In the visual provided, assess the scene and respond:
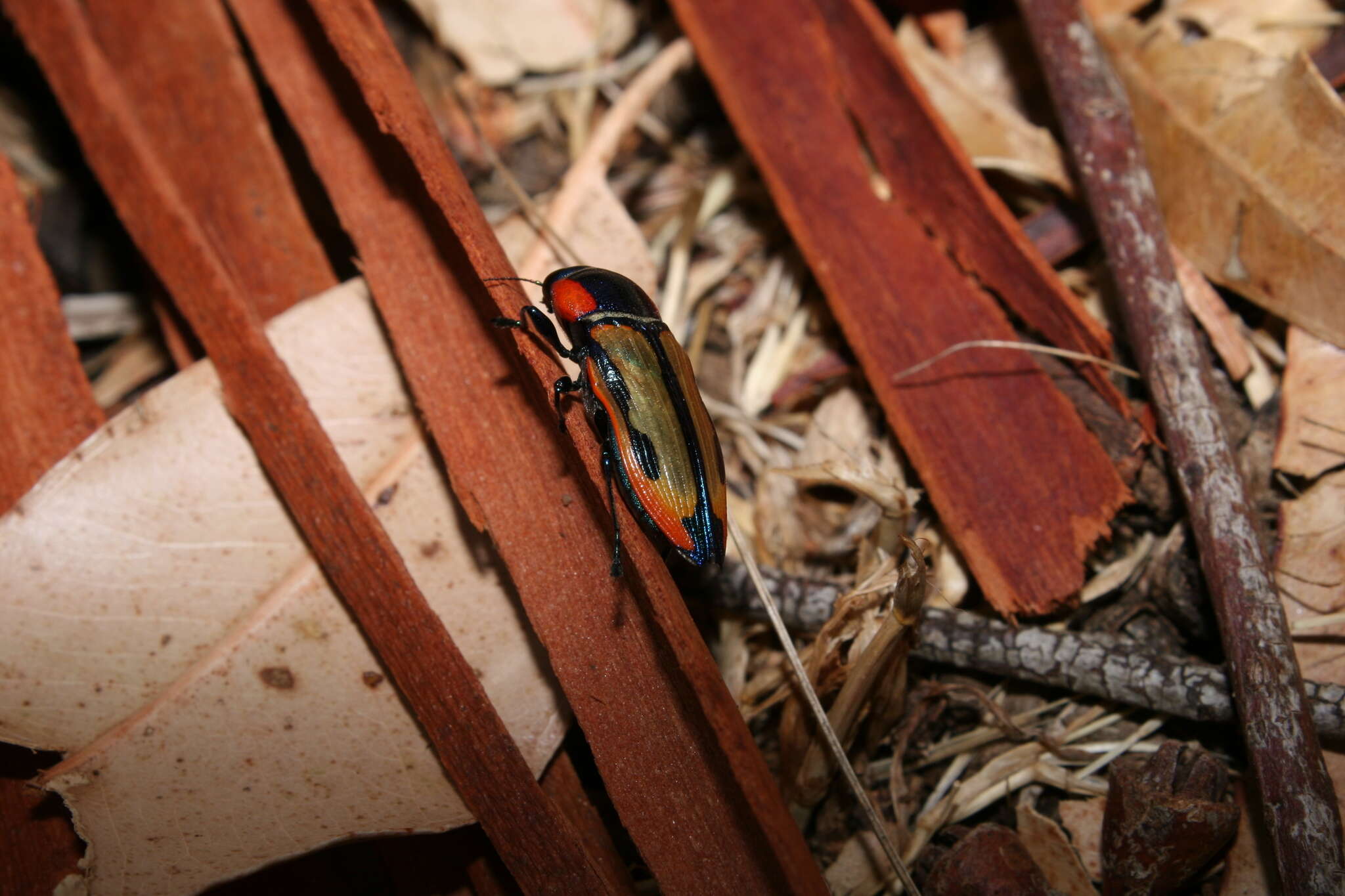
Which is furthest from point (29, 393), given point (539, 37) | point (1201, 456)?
point (1201, 456)

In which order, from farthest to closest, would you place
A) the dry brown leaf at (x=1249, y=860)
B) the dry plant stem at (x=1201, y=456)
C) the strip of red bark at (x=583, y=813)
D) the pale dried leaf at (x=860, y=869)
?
the pale dried leaf at (x=860, y=869) < the strip of red bark at (x=583, y=813) < the dry brown leaf at (x=1249, y=860) < the dry plant stem at (x=1201, y=456)

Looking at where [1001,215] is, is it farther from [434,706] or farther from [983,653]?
[434,706]

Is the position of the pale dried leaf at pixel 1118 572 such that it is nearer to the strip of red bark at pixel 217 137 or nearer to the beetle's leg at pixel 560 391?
the beetle's leg at pixel 560 391

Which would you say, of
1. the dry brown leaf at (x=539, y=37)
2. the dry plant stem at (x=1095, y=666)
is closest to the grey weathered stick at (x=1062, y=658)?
the dry plant stem at (x=1095, y=666)

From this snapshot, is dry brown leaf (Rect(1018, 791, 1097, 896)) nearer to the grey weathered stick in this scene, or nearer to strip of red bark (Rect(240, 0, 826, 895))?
the grey weathered stick

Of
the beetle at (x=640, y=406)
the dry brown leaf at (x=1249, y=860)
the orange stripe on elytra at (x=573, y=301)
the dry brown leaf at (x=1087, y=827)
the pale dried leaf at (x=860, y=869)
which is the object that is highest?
the orange stripe on elytra at (x=573, y=301)

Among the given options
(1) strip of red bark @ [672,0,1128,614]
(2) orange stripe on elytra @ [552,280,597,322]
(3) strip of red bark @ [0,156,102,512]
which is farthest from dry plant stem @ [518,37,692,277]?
(3) strip of red bark @ [0,156,102,512]
